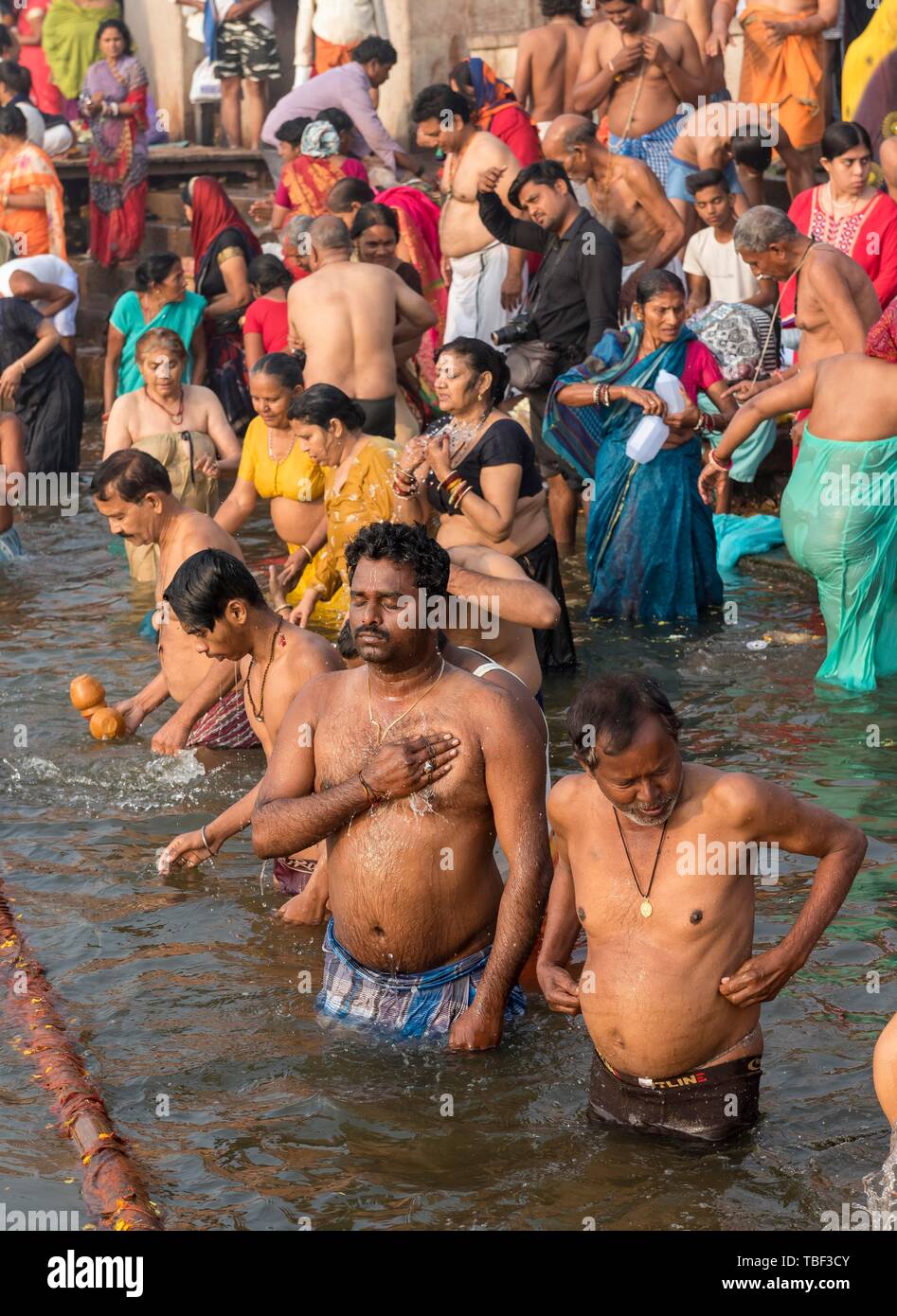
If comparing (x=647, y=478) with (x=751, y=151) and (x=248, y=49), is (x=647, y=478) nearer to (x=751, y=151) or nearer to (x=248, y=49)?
(x=751, y=151)

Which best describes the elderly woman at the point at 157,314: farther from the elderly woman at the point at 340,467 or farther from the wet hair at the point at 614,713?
the wet hair at the point at 614,713

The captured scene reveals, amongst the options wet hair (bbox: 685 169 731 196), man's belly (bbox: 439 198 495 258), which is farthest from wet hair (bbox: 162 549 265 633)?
man's belly (bbox: 439 198 495 258)

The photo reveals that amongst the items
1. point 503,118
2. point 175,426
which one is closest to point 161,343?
point 175,426

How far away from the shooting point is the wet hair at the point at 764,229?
783 cm

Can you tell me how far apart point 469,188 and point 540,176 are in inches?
58.9

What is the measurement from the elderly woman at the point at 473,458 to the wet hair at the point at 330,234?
250 centimetres

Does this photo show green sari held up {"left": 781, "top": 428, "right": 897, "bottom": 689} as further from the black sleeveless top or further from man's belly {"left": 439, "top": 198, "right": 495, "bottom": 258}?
man's belly {"left": 439, "top": 198, "right": 495, "bottom": 258}

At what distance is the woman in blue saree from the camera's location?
8.69 m

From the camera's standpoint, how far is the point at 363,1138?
183 inches

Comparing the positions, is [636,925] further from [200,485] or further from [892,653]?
[200,485]

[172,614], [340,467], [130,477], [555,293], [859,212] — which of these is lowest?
[172,614]

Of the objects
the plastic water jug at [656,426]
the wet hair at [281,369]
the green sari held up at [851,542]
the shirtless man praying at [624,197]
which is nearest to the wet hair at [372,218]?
the shirtless man praying at [624,197]

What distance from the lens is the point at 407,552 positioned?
4.59 meters
